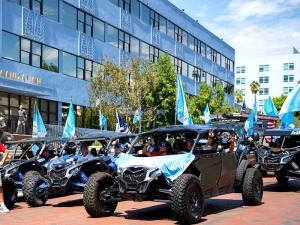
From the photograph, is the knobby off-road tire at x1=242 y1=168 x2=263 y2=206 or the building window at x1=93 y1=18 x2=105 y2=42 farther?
the building window at x1=93 y1=18 x2=105 y2=42

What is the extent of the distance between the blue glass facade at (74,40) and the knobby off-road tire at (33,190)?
617 inches

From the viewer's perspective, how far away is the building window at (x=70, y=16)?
118ft

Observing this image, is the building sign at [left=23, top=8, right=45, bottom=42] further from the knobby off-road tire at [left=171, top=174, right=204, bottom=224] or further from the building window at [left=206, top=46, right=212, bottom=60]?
the building window at [left=206, top=46, right=212, bottom=60]

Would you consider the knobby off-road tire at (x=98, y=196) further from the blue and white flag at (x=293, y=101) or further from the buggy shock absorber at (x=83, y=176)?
the blue and white flag at (x=293, y=101)

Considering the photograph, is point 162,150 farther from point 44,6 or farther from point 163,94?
point 163,94

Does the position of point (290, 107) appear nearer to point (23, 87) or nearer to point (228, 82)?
point (23, 87)

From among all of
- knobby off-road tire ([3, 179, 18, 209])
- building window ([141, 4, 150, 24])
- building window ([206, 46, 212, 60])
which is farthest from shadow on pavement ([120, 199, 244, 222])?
building window ([206, 46, 212, 60])

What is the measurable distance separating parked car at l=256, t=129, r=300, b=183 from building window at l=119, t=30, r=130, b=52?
2643cm

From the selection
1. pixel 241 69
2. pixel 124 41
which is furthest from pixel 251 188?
pixel 241 69

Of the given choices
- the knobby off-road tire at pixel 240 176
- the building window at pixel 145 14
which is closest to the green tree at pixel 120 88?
the building window at pixel 145 14

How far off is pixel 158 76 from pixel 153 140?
25.1 metres

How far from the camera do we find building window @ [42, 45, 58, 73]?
3394 centimetres

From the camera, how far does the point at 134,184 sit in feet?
33.9

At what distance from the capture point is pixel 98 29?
132 feet
